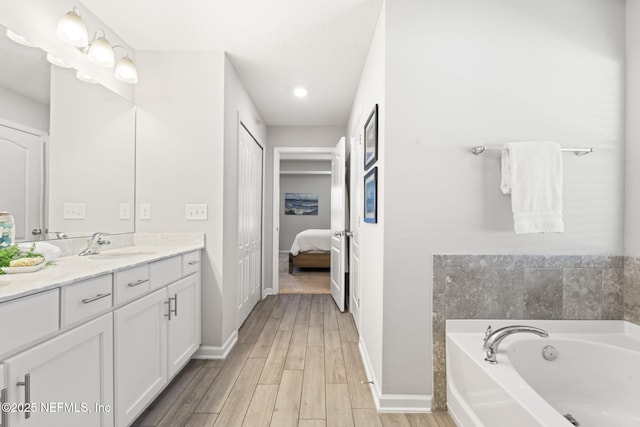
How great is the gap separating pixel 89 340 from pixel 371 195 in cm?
174

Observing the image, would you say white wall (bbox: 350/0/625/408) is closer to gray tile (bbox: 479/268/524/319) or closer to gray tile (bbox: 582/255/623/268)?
gray tile (bbox: 582/255/623/268)

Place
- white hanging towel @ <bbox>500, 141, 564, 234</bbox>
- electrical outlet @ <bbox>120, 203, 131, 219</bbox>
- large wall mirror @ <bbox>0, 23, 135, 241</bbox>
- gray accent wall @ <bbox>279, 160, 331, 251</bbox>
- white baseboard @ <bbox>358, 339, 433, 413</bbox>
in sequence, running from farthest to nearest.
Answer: gray accent wall @ <bbox>279, 160, 331, 251</bbox> < electrical outlet @ <bbox>120, 203, 131, 219</bbox> < white baseboard @ <bbox>358, 339, 433, 413</bbox> < white hanging towel @ <bbox>500, 141, 564, 234</bbox> < large wall mirror @ <bbox>0, 23, 135, 241</bbox>

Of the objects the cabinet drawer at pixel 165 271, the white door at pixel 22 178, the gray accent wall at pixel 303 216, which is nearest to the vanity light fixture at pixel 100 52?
the white door at pixel 22 178

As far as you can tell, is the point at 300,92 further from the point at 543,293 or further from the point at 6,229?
the point at 543,293

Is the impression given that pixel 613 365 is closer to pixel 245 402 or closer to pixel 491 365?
pixel 491 365

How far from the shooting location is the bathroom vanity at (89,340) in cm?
101

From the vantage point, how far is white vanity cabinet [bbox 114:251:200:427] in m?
1.51

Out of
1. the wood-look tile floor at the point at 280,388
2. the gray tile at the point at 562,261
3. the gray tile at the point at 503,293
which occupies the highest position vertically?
the gray tile at the point at 562,261

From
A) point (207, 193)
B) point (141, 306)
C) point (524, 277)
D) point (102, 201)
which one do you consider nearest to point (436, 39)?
point (524, 277)

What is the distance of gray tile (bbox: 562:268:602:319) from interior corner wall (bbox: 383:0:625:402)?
0.14 m

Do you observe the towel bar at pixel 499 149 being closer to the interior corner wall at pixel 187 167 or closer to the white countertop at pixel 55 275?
the interior corner wall at pixel 187 167

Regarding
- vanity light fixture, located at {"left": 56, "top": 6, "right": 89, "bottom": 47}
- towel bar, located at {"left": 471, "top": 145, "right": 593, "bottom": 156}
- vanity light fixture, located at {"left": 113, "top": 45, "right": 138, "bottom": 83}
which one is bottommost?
towel bar, located at {"left": 471, "top": 145, "right": 593, "bottom": 156}

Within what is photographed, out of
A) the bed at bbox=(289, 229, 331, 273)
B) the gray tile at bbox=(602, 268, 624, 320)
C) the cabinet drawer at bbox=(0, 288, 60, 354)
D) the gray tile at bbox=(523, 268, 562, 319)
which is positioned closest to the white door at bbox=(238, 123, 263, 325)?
the bed at bbox=(289, 229, 331, 273)

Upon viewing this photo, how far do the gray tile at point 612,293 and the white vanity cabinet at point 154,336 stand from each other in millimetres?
2581
